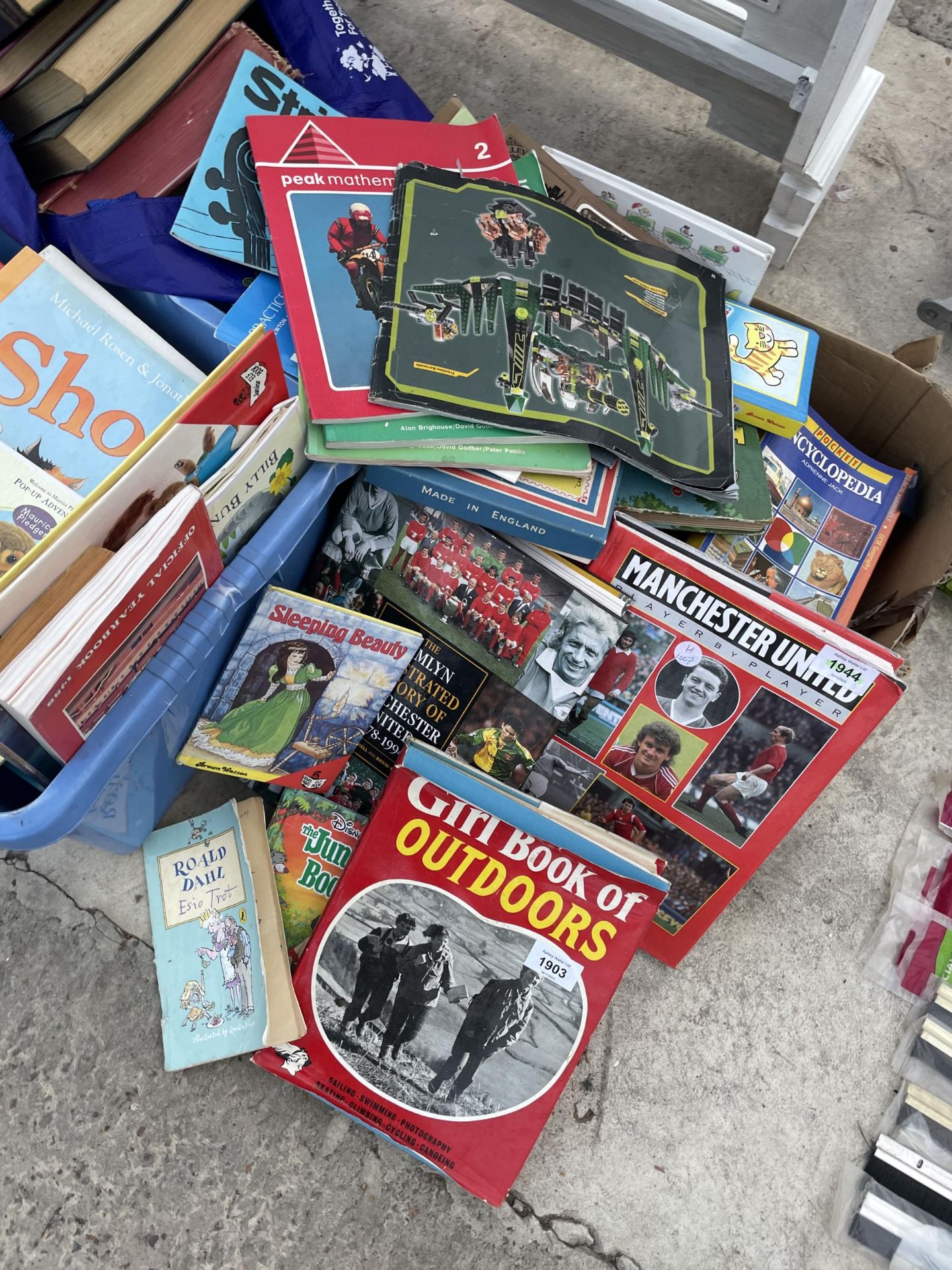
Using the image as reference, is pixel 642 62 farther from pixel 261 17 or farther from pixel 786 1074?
pixel 786 1074

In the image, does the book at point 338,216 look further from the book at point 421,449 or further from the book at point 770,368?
the book at point 770,368

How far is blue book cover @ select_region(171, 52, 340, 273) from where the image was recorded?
4.09 feet

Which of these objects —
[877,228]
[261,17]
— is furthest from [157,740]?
[877,228]

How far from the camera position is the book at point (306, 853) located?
1.34 metres

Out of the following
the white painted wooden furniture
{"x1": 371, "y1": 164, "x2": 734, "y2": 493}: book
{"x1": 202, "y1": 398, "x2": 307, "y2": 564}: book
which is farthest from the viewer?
the white painted wooden furniture

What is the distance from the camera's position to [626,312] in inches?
51.9

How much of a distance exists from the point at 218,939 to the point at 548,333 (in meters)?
0.88

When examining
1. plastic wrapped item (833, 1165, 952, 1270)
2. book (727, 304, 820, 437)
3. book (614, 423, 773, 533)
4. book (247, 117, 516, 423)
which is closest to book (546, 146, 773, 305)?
book (727, 304, 820, 437)

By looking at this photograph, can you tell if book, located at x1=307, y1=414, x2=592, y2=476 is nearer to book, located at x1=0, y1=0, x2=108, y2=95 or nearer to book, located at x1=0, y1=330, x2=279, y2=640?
book, located at x1=0, y1=330, x2=279, y2=640

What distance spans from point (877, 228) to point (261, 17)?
122 centimetres

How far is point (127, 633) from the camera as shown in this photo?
98cm

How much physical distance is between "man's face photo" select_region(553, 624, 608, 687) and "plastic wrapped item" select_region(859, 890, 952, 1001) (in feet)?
1.99

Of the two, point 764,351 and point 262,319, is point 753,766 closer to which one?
point 764,351

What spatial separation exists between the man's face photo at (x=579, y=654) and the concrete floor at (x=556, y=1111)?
17.5 inches
